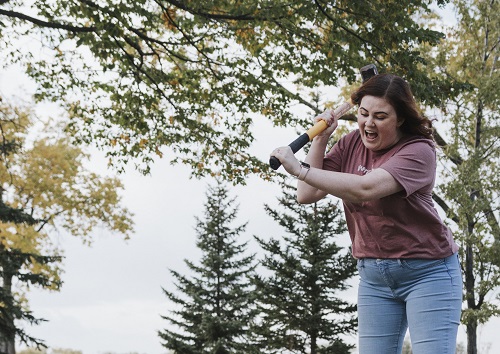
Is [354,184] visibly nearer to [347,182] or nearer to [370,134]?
[347,182]

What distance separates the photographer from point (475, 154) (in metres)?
14.2

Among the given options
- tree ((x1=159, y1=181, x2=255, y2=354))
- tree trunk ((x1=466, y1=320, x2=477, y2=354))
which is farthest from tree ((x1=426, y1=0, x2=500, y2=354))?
tree ((x1=159, y1=181, x2=255, y2=354))

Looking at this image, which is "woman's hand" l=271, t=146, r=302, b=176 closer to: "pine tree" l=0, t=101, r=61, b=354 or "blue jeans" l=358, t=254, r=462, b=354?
"blue jeans" l=358, t=254, r=462, b=354

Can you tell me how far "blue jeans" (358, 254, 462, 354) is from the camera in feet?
8.61

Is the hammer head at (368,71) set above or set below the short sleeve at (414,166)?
above

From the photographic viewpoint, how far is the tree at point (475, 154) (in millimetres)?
13812

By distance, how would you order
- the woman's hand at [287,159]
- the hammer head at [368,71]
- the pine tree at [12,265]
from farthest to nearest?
1. the pine tree at [12,265]
2. the hammer head at [368,71]
3. the woman's hand at [287,159]

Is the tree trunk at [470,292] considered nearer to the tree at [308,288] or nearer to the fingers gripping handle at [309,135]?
the tree at [308,288]

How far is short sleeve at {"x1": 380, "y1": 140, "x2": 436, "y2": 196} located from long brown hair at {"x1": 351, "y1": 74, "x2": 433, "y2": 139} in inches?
2.8

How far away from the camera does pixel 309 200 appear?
3020 millimetres

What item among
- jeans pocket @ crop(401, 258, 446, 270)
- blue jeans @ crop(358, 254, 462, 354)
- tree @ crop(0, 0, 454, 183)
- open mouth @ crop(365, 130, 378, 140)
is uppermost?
tree @ crop(0, 0, 454, 183)

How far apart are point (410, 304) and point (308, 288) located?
53.9ft

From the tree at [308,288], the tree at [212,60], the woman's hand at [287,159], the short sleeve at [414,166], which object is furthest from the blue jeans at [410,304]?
the tree at [308,288]

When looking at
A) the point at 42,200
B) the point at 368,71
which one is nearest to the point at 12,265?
the point at 42,200
